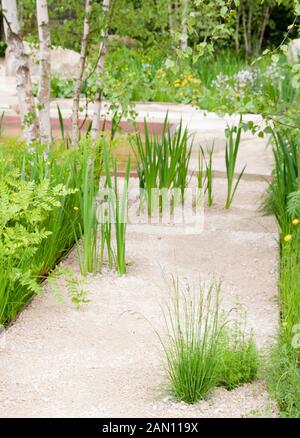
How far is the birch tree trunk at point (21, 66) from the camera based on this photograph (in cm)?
622

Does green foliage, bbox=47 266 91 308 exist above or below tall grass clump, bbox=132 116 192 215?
below

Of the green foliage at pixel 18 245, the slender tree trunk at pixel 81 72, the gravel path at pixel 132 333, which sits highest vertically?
the slender tree trunk at pixel 81 72

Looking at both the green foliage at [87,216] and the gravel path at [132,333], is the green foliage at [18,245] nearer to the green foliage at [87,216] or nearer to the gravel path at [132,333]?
the gravel path at [132,333]

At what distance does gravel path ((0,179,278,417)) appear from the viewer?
3.53 metres

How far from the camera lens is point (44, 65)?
643 cm

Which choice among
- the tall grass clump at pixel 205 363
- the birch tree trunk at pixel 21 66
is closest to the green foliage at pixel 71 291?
the tall grass clump at pixel 205 363

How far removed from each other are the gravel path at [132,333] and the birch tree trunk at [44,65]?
120 centimetres

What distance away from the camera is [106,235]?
5.02 m

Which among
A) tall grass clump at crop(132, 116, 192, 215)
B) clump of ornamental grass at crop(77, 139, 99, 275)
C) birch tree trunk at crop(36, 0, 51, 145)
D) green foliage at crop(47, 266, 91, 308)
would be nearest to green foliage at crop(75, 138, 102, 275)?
clump of ornamental grass at crop(77, 139, 99, 275)

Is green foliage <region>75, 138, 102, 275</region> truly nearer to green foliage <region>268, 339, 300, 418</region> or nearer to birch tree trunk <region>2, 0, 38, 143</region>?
birch tree trunk <region>2, 0, 38, 143</region>

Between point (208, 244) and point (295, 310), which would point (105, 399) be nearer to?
point (295, 310)

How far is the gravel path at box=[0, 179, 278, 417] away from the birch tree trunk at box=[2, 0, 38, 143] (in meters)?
1.25

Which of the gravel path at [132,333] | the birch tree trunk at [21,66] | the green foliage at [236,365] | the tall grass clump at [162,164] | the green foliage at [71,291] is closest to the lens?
the gravel path at [132,333]

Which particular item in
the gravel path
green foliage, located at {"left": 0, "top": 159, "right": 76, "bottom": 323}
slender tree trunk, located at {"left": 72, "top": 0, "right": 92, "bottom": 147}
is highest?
slender tree trunk, located at {"left": 72, "top": 0, "right": 92, "bottom": 147}
